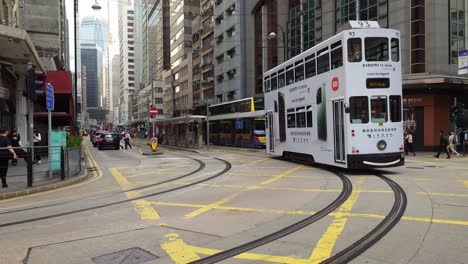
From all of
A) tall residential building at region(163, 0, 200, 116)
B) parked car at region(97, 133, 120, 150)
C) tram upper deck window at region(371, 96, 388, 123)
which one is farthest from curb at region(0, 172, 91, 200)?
tall residential building at region(163, 0, 200, 116)

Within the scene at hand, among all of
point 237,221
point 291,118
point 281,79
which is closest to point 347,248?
point 237,221

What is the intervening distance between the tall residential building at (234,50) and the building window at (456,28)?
105 feet

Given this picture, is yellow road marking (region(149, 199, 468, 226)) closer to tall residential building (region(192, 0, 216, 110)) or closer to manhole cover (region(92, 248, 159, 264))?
manhole cover (region(92, 248, 159, 264))

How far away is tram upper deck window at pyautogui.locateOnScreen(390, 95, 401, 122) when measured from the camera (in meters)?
14.7

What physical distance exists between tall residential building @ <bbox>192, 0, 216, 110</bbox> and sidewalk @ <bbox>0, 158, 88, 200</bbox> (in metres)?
58.8

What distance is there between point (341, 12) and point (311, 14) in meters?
5.55

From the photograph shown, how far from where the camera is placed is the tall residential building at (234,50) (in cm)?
6225

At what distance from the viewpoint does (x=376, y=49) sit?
14.7m

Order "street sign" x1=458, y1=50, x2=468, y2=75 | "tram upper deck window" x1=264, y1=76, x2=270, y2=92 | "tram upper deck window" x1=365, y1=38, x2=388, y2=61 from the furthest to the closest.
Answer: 1. "street sign" x1=458, y1=50, x2=468, y2=75
2. "tram upper deck window" x1=264, y1=76, x2=270, y2=92
3. "tram upper deck window" x1=365, y1=38, x2=388, y2=61

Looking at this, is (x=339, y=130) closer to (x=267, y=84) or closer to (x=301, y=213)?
(x=301, y=213)

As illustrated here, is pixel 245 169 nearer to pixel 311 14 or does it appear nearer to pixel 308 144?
pixel 308 144

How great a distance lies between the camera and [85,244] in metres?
6.47

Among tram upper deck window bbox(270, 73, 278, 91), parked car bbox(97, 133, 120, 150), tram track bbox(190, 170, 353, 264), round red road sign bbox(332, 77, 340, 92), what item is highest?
tram upper deck window bbox(270, 73, 278, 91)

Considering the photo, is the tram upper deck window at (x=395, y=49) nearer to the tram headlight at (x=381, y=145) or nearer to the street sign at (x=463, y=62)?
the tram headlight at (x=381, y=145)
